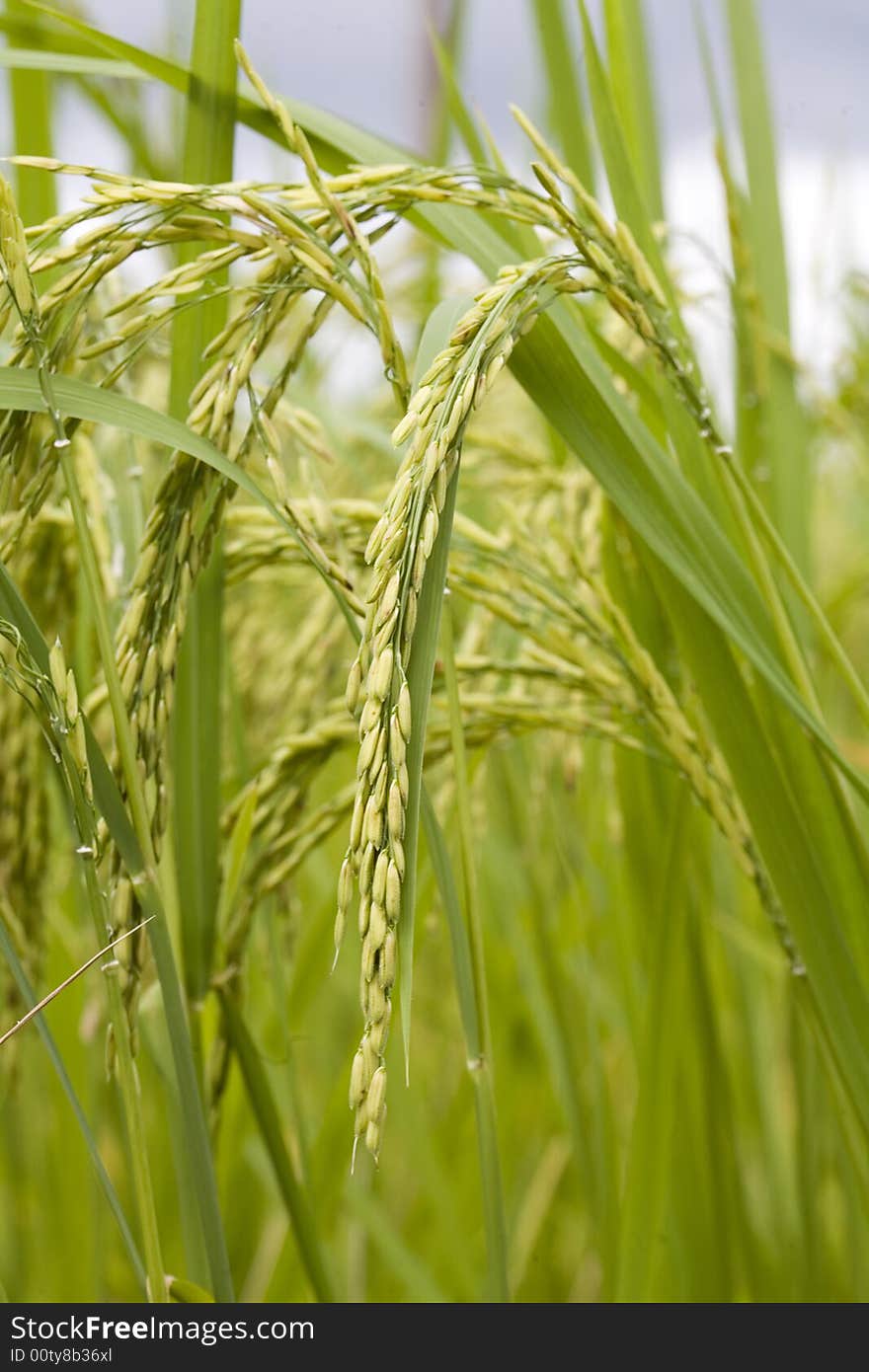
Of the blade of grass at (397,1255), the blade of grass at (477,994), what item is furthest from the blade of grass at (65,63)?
the blade of grass at (397,1255)

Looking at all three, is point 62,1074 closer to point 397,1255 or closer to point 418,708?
point 418,708

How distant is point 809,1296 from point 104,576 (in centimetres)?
79

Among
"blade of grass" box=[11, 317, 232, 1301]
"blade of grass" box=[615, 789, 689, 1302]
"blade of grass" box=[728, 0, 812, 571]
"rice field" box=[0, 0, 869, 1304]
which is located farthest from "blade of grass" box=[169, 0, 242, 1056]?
"blade of grass" box=[728, 0, 812, 571]

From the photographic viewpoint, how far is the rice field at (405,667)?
51cm

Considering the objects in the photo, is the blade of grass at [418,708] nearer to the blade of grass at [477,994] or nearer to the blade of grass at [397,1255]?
the blade of grass at [477,994]

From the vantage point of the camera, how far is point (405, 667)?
1.53 feet

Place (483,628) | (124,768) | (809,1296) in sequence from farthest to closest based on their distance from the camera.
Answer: (809,1296), (483,628), (124,768)

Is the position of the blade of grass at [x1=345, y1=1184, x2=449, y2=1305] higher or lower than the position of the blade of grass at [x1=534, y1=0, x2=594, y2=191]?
lower

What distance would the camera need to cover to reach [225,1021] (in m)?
0.71

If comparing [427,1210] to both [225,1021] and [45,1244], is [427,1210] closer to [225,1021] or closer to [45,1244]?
[45,1244]

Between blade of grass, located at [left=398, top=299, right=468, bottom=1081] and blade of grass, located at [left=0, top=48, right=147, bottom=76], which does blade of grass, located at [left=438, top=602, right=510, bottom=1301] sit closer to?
blade of grass, located at [left=398, top=299, right=468, bottom=1081]

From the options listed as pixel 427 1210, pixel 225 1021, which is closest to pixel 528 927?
pixel 427 1210

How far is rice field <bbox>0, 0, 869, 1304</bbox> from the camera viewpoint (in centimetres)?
51

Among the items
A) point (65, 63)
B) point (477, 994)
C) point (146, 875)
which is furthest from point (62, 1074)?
point (65, 63)
